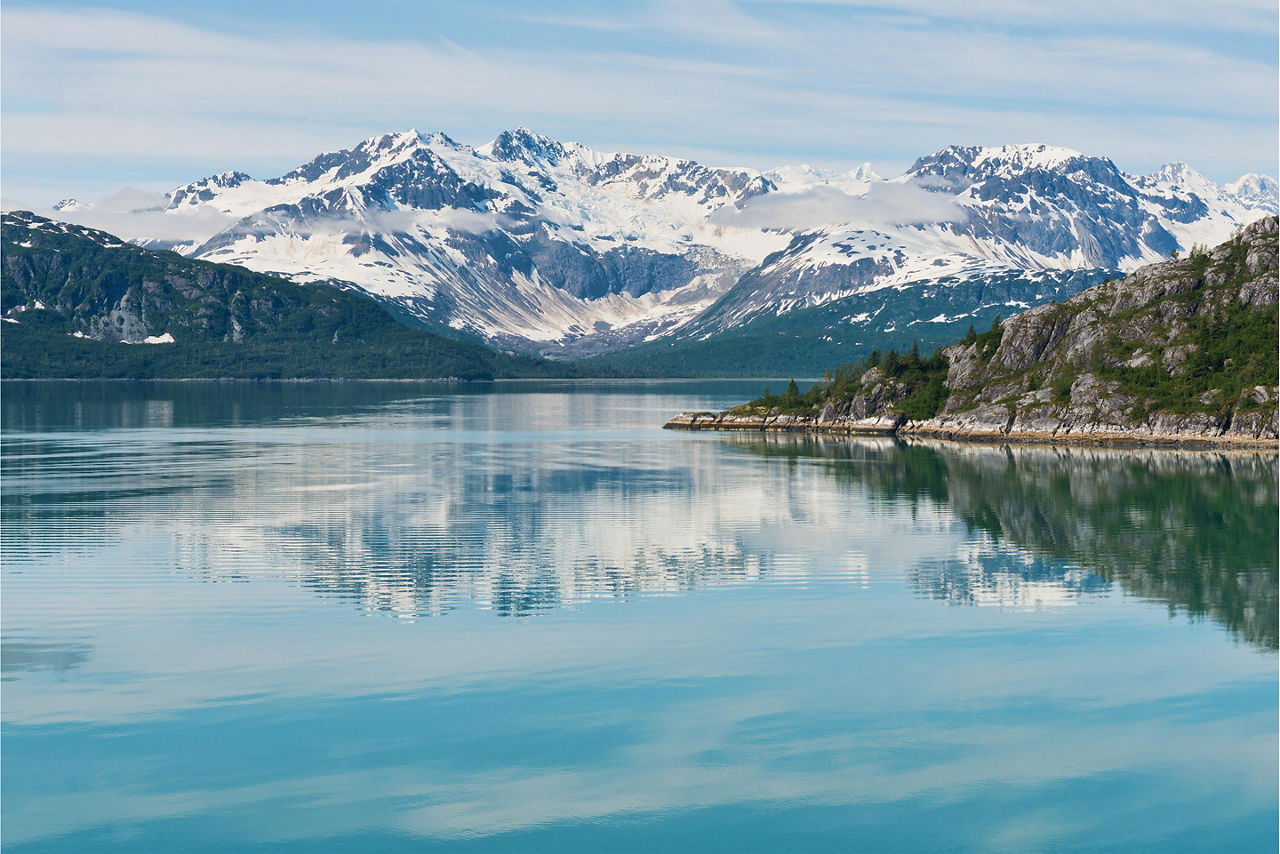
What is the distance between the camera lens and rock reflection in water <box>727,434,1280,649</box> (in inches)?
2862

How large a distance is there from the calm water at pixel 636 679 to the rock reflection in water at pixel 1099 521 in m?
0.54

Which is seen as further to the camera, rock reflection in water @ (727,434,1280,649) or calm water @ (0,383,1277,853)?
rock reflection in water @ (727,434,1280,649)

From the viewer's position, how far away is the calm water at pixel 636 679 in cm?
3878

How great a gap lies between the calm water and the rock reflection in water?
0.54m

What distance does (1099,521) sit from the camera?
103 m

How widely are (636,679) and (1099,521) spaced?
59666 millimetres

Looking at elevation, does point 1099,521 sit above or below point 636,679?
above

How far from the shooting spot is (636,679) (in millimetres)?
52969

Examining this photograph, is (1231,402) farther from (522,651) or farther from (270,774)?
(270,774)

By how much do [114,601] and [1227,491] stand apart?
310ft

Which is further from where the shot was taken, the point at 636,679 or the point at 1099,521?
the point at 1099,521

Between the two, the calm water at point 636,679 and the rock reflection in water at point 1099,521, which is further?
the rock reflection in water at point 1099,521

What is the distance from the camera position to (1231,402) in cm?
18012

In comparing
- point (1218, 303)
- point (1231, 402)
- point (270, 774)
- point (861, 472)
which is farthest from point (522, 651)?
point (1218, 303)
